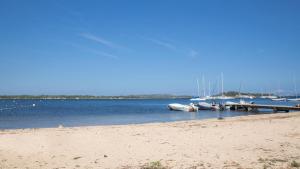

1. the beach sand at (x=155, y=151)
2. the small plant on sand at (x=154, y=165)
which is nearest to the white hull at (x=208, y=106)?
the beach sand at (x=155, y=151)

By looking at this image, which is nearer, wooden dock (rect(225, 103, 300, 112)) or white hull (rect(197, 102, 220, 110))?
wooden dock (rect(225, 103, 300, 112))

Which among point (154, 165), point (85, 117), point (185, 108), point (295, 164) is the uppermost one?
point (295, 164)

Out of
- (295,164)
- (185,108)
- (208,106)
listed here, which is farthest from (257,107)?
(295,164)

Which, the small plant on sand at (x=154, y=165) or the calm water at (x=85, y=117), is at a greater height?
the small plant on sand at (x=154, y=165)

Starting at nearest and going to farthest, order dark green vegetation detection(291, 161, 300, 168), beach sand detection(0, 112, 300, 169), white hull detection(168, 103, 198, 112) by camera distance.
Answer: dark green vegetation detection(291, 161, 300, 168)
beach sand detection(0, 112, 300, 169)
white hull detection(168, 103, 198, 112)

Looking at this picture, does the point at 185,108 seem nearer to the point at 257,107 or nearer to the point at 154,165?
the point at 257,107

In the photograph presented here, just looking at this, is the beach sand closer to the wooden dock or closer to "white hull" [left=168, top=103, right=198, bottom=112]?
the wooden dock

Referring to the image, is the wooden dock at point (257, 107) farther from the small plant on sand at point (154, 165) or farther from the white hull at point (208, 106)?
the small plant on sand at point (154, 165)

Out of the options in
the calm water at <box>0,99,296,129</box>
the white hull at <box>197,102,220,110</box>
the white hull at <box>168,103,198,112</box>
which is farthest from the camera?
the white hull at <box>197,102,220,110</box>

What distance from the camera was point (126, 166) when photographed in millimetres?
9961

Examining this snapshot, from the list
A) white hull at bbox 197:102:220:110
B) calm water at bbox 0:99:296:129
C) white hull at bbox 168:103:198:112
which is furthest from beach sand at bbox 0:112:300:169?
white hull at bbox 197:102:220:110

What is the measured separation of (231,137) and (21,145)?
8872 mm

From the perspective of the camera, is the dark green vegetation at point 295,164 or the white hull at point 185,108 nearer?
the dark green vegetation at point 295,164

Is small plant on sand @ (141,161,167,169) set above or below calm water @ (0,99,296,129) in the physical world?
above
